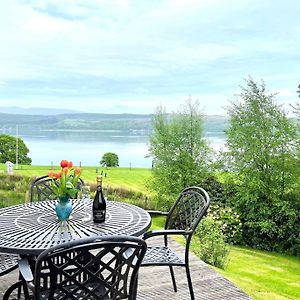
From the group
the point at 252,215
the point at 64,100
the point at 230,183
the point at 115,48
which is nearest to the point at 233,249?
the point at 252,215

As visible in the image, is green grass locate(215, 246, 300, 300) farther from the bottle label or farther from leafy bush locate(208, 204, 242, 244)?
the bottle label

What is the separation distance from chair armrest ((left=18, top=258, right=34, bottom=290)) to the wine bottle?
0.55 meters

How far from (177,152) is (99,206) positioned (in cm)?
959

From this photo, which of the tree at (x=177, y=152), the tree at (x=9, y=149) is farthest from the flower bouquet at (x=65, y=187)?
the tree at (x=9, y=149)

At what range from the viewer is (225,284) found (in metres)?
3.18

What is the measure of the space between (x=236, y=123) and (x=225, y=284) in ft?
23.2

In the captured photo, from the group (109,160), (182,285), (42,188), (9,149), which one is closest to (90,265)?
(182,285)

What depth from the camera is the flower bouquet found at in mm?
2346

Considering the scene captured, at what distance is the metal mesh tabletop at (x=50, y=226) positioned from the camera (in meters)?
2.02

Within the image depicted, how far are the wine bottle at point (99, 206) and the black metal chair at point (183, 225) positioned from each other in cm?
32

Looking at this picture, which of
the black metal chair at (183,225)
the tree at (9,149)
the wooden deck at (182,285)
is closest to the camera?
the black metal chair at (183,225)

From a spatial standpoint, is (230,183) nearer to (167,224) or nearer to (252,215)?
(252,215)

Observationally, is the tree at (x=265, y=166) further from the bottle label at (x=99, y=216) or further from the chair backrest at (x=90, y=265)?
the chair backrest at (x=90, y=265)

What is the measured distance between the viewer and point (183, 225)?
116 inches
